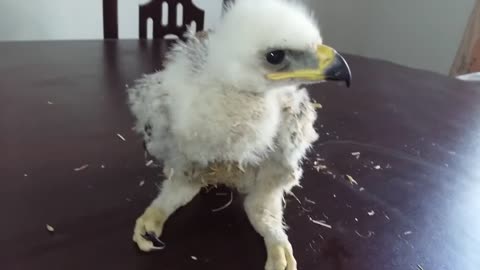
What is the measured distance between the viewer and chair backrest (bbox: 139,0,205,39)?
4.70 feet

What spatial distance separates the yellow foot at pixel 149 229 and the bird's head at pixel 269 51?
19 centimetres

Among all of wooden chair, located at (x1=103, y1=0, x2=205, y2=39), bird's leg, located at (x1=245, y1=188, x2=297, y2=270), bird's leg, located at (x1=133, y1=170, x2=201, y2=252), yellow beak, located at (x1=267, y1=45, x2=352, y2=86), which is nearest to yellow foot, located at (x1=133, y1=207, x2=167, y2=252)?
bird's leg, located at (x1=133, y1=170, x2=201, y2=252)

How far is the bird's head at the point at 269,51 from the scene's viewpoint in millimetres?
530

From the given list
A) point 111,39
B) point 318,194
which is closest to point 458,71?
point 111,39

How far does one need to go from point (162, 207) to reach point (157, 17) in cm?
93

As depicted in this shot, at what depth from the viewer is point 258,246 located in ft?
2.07

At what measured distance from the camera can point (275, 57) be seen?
54cm

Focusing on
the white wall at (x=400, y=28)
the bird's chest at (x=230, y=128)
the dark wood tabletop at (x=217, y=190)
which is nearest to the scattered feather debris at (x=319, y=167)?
the dark wood tabletop at (x=217, y=190)

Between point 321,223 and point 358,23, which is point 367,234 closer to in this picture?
point 321,223

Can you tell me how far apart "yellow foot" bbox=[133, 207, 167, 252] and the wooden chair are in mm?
865

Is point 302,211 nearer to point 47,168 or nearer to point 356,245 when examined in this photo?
point 356,245

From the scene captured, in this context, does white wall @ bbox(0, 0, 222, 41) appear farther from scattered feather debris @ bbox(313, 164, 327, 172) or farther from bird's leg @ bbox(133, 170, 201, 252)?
bird's leg @ bbox(133, 170, 201, 252)

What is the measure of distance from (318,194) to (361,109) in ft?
1.19

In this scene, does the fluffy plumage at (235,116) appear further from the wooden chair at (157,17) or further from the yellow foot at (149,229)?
the wooden chair at (157,17)
